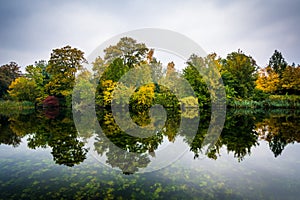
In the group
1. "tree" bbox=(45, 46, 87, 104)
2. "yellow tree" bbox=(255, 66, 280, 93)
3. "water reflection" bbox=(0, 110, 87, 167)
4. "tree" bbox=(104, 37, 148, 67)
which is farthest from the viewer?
"yellow tree" bbox=(255, 66, 280, 93)

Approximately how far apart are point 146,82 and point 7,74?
31.4m

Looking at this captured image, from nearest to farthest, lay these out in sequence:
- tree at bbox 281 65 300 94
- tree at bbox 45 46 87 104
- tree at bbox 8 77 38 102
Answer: tree at bbox 281 65 300 94 → tree at bbox 45 46 87 104 → tree at bbox 8 77 38 102

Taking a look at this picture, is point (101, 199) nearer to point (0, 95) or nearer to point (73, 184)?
point (73, 184)

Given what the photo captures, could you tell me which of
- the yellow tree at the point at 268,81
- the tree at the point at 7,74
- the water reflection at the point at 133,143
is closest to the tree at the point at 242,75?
the yellow tree at the point at 268,81

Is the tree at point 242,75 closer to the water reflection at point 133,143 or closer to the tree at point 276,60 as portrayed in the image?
the tree at point 276,60

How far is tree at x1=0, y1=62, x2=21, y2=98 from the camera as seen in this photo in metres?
35.2

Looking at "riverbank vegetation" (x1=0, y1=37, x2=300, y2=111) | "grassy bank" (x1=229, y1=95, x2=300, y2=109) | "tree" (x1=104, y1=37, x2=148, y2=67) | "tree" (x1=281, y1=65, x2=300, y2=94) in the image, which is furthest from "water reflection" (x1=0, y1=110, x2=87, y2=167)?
"tree" (x1=281, y1=65, x2=300, y2=94)

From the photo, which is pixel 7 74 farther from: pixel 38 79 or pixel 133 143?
pixel 133 143

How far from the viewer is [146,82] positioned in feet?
70.1

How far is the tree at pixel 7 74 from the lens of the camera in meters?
35.2

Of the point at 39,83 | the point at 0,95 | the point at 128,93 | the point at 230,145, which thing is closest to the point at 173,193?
the point at 230,145

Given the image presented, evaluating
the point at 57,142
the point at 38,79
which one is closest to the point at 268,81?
the point at 57,142

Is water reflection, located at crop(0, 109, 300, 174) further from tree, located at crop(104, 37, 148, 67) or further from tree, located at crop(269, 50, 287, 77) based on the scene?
tree, located at crop(269, 50, 287, 77)

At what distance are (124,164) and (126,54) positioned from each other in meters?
21.9
